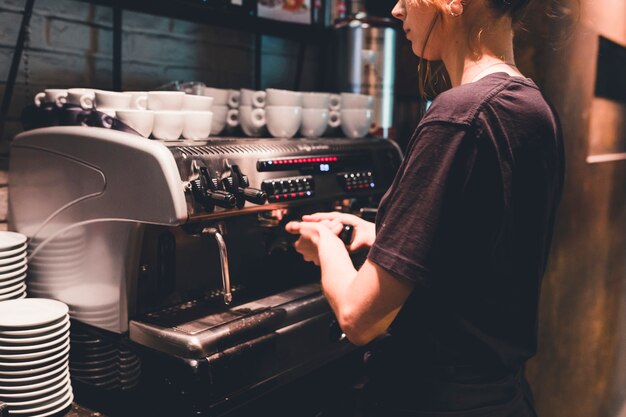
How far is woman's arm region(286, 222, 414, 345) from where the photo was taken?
827 millimetres

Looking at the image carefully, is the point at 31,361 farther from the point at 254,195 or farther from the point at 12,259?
the point at 254,195

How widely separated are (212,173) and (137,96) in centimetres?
30

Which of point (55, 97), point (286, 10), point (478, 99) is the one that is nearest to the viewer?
point (478, 99)

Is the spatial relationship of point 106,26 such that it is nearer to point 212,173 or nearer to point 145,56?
point 145,56

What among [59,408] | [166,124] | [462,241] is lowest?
[59,408]

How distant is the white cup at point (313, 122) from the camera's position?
178 cm

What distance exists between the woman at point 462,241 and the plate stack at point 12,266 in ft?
2.46

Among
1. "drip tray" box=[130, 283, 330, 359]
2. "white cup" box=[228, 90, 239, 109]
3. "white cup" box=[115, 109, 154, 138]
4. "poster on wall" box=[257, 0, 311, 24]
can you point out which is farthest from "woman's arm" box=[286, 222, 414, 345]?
"poster on wall" box=[257, 0, 311, 24]

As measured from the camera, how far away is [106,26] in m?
1.93

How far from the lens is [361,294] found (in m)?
0.85

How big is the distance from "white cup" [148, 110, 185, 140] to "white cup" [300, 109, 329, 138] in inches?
18.9

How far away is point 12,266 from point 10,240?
0.19 ft

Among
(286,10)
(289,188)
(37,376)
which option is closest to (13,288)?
(37,376)

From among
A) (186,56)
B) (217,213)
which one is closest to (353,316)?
(217,213)
